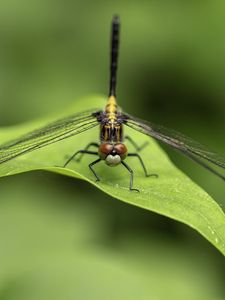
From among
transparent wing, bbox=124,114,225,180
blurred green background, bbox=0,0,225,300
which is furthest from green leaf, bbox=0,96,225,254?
blurred green background, bbox=0,0,225,300

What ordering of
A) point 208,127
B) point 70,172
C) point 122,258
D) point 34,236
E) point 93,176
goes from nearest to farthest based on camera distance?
point 70,172 → point 93,176 → point 122,258 → point 34,236 → point 208,127

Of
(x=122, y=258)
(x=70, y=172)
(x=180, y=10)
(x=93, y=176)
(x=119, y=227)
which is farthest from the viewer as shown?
(x=180, y=10)

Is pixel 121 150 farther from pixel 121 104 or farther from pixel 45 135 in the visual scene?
pixel 121 104

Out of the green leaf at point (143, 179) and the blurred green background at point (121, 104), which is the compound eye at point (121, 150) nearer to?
the green leaf at point (143, 179)

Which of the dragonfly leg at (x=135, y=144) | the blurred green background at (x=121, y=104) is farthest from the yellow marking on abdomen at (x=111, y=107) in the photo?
the blurred green background at (x=121, y=104)

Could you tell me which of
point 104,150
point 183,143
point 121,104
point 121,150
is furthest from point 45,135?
point 121,104

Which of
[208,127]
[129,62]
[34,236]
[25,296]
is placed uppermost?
[129,62]

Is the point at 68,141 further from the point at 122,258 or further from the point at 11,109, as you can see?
the point at 11,109

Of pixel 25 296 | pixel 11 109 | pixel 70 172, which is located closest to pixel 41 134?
pixel 70 172
